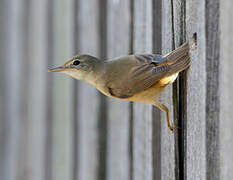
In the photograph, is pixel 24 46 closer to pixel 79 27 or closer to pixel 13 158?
pixel 13 158

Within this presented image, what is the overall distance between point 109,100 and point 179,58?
5.11ft

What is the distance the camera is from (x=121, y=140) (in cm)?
291

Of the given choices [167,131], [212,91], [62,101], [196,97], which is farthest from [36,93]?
[212,91]

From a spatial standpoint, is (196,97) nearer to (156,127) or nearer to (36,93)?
(156,127)

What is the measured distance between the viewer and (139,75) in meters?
2.61

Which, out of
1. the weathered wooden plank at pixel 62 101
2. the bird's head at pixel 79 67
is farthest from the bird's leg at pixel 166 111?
the weathered wooden plank at pixel 62 101

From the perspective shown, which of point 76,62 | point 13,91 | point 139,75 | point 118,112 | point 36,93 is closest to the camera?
point 139,75

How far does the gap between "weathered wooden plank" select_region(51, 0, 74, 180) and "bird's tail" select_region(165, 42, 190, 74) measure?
7.31 feet

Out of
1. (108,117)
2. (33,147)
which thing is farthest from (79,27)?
(33,147)

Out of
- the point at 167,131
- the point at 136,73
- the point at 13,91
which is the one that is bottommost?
the point at 167,131

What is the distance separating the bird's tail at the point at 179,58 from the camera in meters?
1.79

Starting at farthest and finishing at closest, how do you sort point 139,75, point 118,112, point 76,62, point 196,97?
1. point 76,62
2. point 118,112
3. point 139,75
4. point 196,97

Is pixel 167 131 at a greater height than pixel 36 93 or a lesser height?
lesser

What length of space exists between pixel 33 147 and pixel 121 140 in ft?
9.22
